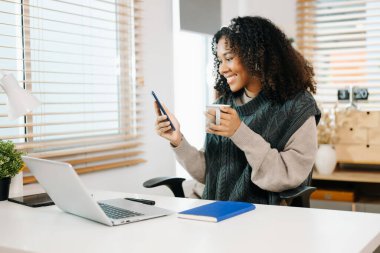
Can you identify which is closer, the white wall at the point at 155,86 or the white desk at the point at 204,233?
the white desk at the point at 204,233

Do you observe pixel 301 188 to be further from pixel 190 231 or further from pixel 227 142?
pixel 190 231

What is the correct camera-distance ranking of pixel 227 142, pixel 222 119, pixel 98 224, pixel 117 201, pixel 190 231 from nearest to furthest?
pixel 190 231, pixel 98 224, pixel 117 201, pixel 222 119, pixel 227 142

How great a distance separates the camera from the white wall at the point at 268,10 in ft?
12.7

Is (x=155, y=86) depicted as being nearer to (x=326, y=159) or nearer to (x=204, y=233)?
(x=326, y=159)

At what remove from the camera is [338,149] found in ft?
12.3

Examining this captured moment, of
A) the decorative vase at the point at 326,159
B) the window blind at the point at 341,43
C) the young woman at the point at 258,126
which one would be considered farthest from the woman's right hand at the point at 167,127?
the window blind at the point at 341,43

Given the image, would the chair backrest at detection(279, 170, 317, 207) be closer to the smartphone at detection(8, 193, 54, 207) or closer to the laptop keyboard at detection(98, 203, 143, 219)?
the laptop keyboard at detection(98, 203, 143, 219)

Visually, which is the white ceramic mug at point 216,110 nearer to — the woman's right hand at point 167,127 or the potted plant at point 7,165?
the woman's right hand at point 167,127

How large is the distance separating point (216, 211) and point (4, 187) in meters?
0.84

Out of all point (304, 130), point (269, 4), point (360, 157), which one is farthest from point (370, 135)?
point (304, 130)

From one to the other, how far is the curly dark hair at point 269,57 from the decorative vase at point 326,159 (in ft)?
4.48

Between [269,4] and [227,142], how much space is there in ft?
7.11

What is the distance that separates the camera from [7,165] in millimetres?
1956

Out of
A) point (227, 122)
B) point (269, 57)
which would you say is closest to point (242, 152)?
point (227, 122)
